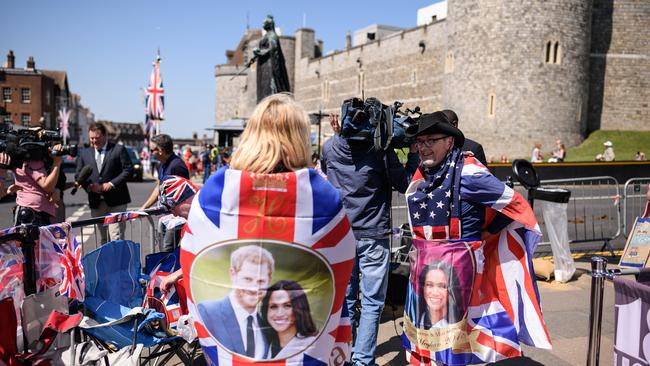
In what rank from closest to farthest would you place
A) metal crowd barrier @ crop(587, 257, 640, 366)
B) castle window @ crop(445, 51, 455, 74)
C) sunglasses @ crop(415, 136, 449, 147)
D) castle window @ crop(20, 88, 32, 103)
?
metal crowd barrier @ crop(587, 257, 640, 366) → sunglasses @ crop(415, 136, 449, 147) → castle window @ crop(445, 51, 455, 74) → castle window @ crop(20, 88, 32, 103)

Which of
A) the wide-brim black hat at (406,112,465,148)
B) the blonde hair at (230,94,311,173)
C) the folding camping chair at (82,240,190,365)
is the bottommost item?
the folding camping chair at (82,240,190,365)

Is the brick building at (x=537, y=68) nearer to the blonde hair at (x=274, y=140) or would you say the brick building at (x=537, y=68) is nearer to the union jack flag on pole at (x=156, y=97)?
the union jack flag on pole at (x=156, y=97)

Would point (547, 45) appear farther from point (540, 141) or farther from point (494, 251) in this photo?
point (494, 251)

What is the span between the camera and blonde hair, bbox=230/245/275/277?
6.62 ft

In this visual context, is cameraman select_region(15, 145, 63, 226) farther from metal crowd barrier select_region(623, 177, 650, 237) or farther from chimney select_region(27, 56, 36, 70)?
chimney select_region(27, 56, 36, 70)

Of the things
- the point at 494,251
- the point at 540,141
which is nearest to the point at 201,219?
the point at 494,251

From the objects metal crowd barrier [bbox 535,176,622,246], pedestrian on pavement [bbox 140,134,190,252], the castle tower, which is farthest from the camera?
the castle tower

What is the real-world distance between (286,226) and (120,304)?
6.46 ft

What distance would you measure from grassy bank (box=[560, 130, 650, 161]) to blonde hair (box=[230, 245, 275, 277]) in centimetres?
2909

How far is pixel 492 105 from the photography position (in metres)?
30.1

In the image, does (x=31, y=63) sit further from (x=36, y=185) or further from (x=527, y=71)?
(x=36, y=185)

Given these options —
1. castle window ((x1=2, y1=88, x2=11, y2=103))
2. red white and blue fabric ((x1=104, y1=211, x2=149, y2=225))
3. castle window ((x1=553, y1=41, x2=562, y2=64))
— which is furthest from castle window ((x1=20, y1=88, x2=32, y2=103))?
red white and blue fabric ((x1=104, y1=211, x2=149, y2=225))

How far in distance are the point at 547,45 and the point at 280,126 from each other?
30.7 metres

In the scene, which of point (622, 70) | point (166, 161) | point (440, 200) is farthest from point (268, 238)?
point (622, 70)
